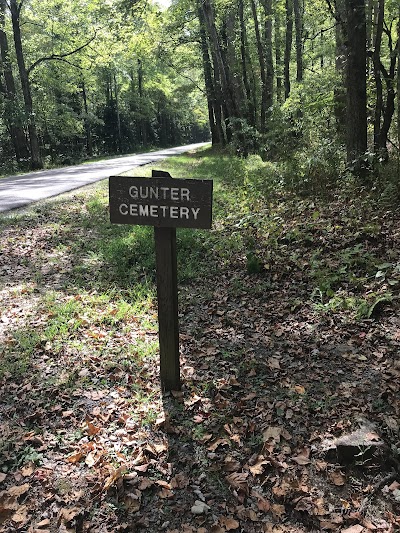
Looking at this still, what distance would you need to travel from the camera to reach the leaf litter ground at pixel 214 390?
9.07 feet

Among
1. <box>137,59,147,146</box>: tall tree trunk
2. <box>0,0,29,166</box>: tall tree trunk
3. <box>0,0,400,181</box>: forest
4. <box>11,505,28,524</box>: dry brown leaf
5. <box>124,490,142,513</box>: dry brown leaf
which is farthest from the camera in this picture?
<box>137,59,147,146</box>: tall tree trunk

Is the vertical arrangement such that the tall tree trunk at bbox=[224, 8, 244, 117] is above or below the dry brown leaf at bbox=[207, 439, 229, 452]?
above

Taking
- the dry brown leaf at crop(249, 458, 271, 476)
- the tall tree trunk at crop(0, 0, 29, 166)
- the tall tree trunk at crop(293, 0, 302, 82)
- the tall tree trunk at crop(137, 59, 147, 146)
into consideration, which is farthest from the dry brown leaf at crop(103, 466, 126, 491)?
the tall tree trunk at crop(137, 59, 147, 146)

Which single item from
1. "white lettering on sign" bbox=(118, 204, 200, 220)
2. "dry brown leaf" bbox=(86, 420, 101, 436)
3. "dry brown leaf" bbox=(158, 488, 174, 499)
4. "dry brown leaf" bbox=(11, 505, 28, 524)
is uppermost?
"white lettering on sign" bbox=(118, 204, 200, 220)

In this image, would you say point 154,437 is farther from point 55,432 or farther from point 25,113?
point 25,113

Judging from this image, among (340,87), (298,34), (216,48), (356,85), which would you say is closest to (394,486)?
(356,85)

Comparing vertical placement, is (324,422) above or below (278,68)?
below

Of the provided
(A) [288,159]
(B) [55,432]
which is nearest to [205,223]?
(B) [55,432]

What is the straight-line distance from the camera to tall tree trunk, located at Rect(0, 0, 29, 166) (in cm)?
2198

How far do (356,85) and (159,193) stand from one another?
6.93 metres

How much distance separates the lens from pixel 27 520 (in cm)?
265

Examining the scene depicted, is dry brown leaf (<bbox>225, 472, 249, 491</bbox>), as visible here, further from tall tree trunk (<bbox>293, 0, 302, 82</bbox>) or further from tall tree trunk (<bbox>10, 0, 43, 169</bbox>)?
tall tree trunk (<bbox>10, 0, 43, 169</bbox>)

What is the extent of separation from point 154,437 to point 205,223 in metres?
1.74

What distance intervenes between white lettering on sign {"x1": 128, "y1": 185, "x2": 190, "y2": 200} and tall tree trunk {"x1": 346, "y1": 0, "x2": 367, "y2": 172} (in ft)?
19.4
